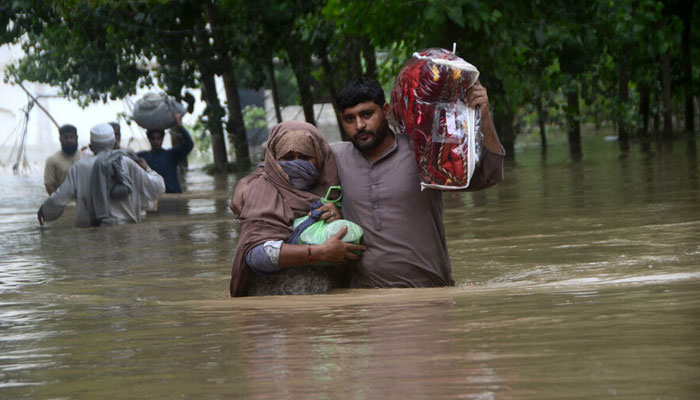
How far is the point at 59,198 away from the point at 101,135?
752 mm

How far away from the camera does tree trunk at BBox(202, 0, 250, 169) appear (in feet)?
74.6

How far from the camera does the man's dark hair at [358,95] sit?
16.4ft

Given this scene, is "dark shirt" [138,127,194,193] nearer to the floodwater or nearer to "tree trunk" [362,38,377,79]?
the floodwater

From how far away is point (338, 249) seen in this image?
4828 mm

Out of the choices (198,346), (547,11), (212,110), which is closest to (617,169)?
(547,11)

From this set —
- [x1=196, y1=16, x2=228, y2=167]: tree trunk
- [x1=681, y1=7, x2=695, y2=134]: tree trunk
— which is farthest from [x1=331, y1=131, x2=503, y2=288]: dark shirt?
[x1=681, y1=7, x2=695, y2=134]: tree trunk

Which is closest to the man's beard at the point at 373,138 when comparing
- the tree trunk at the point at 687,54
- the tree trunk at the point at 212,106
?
the tree trunk at the point at 212,106

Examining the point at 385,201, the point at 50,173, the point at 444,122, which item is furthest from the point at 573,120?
the point at 444,122

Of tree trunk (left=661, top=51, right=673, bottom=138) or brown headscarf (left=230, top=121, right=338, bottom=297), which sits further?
tree trunk (left=661, top=51, right=673, bottom=138)

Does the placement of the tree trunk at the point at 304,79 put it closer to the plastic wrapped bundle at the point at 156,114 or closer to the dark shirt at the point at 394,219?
the plastic wrapped bundle at the point at 156,114

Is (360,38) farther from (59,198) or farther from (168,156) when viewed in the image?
(59,198)

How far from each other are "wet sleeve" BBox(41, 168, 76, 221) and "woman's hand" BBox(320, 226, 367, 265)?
6624mm

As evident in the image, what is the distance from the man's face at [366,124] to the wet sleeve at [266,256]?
0.60 m

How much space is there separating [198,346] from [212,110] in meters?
19.7
